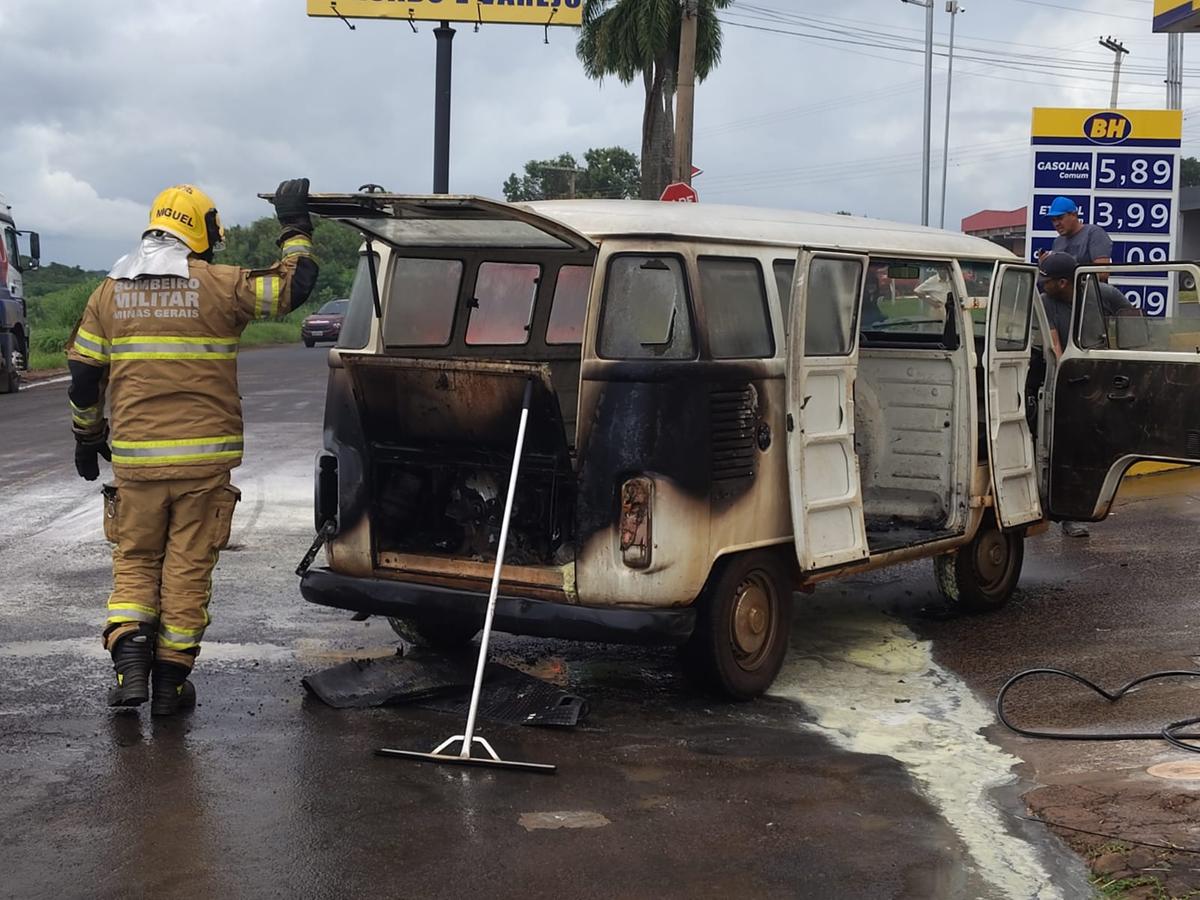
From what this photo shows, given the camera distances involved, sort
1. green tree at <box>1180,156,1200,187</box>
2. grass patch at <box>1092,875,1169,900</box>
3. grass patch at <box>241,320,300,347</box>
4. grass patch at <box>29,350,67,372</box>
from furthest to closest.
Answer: green tree at <box>1180,156,1200,187</box>, grass patch at <box>241,320,300,347</box>, grass patch at <box>29,350,67,372</box>, grass patch at <box>1092,875,1169,900</box>

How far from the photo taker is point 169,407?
238 inches

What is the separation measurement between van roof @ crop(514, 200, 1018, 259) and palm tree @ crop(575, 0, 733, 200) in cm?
2789

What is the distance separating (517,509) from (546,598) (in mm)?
530

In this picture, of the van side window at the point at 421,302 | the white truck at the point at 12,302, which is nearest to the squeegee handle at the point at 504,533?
the van side window at the point at 421,302

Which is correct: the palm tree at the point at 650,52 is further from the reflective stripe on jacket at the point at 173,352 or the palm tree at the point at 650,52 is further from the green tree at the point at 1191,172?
the green tree at the point at 1191,172

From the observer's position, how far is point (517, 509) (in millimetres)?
6523

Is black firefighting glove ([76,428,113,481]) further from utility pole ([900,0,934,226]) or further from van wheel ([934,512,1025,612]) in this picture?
utility pole ([900,0,934,226])

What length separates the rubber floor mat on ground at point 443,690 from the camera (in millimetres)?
6055

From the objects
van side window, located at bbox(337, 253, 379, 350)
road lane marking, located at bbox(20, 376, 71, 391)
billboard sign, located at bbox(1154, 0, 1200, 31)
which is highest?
billboard sign, located at bbox(1154, 0, 1200, 31)

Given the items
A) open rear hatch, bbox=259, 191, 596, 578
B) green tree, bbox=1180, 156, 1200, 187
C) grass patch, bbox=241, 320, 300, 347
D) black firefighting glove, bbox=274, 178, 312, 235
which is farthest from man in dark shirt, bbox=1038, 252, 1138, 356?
green tree, bbox=1180, 156, 1200, 187

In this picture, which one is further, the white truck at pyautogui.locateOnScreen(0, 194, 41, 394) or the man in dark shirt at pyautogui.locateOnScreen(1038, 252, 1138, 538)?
the white truck at pyautogui.locateOnScreen(0, 194, 41, 394)

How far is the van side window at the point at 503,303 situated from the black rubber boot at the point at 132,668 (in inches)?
81.4

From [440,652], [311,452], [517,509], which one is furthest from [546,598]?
[311,452]

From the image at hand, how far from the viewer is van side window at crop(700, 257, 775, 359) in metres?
6.14
